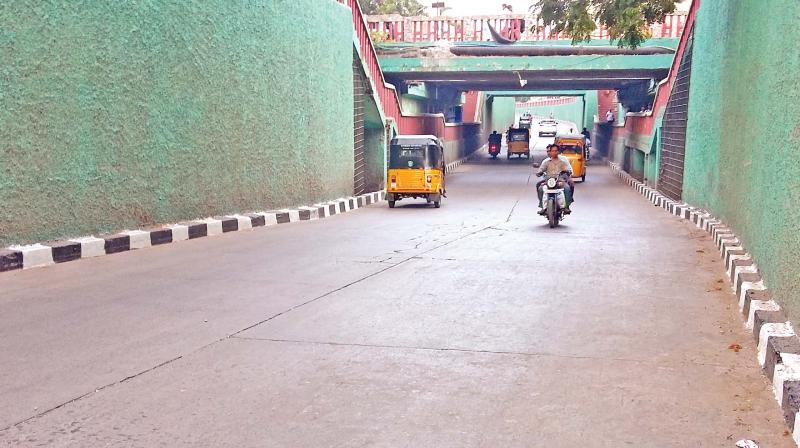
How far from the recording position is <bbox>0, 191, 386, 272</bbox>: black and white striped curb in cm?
833

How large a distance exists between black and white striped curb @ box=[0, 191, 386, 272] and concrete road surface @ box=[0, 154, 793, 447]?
0.27 meters

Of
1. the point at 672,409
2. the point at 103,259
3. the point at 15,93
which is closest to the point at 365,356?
the point at 672,409

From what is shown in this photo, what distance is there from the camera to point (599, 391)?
4340 millimetres

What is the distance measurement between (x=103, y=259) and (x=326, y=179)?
8.69m

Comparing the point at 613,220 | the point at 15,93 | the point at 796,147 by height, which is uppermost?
the point at 15,93

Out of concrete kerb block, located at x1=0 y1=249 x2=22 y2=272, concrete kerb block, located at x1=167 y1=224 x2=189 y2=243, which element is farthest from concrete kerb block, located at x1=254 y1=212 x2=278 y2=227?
concrete kerb block, located at x1=0 y1=249 x2=22 y2=272

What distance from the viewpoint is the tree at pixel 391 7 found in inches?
1753

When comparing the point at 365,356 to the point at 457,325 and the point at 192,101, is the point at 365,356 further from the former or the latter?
the point at 192,101

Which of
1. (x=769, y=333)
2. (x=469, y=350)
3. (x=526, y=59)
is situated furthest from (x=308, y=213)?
(x=526, y=59)

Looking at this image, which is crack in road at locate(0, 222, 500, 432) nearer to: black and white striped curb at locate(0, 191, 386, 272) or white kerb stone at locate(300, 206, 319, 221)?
black and white striped curb at locate(0, 191, 386, 272)

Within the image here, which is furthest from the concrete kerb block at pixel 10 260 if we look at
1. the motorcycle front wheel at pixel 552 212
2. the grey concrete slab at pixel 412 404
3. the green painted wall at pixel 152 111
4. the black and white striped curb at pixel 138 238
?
the motorcycle front wheel at pixel 552 212

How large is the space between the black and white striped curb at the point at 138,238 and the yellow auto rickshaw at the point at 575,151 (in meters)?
15.6

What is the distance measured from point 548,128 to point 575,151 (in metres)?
51.7

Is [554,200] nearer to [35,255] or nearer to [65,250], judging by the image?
[65,250]
